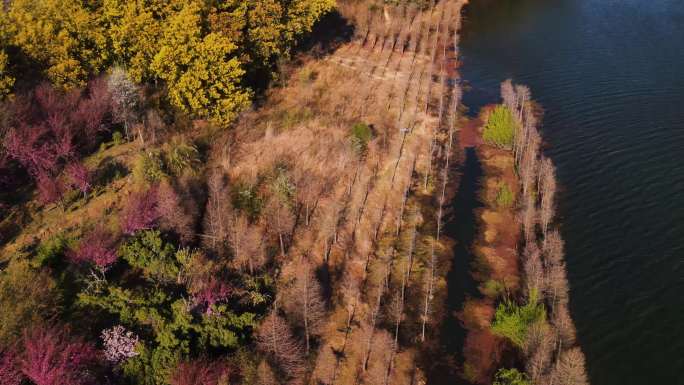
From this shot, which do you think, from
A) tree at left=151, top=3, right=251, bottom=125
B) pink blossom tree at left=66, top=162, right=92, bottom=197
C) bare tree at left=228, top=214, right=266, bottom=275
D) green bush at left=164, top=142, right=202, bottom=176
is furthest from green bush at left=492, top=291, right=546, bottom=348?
pink blossom tree at left=66, top=162, right=92, bottom=197

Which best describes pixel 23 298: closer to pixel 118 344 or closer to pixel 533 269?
pixel 118 344

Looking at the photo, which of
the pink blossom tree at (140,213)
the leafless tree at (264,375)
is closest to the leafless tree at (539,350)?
the leafless tree at (264,375)

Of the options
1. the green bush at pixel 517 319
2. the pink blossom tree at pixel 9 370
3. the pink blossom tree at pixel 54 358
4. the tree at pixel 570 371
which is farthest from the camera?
the green bush at pixel 517 319

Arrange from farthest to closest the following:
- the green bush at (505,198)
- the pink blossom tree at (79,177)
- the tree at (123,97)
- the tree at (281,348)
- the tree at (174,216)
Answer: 1. the tree at (123,97)
2. the green bush at (505,198)
3. the pink blossom tree at (79,177)
4. the tree at (174,216)
5. the tree at (281,348)

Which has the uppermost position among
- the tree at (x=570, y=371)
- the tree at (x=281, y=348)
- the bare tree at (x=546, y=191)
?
the bare tree at (x=546, y=191)

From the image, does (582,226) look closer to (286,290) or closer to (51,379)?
(286,290)

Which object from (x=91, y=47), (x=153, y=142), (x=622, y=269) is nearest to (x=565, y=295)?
(x=622, y=269)

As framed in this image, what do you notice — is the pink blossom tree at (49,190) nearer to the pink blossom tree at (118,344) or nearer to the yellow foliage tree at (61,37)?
the yellow foliage tree at (61,37)
